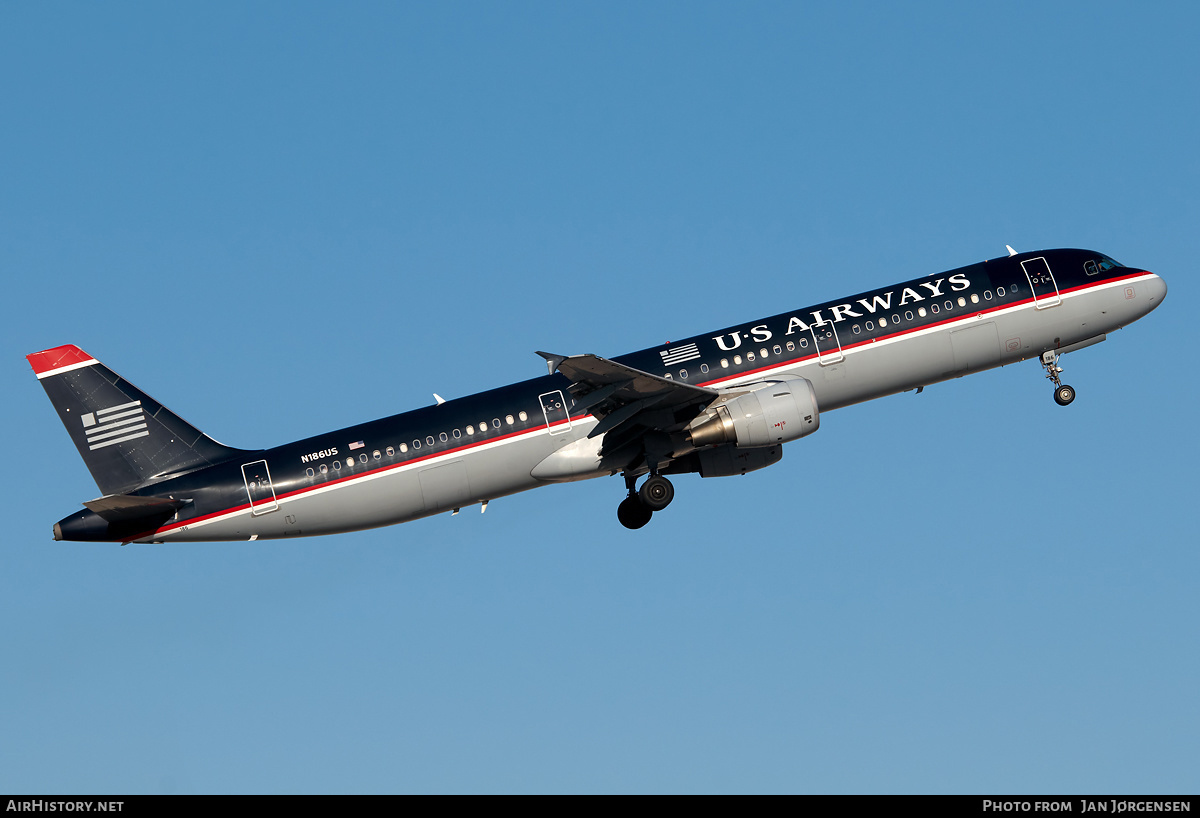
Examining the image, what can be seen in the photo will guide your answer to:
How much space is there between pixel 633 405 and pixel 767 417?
4.28 m

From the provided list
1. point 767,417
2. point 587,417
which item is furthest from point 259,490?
point 767,417

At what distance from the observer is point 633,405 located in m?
40.7

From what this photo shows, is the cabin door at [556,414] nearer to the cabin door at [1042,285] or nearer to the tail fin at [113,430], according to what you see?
the tail fin at [113,430]

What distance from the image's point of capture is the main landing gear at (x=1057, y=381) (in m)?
44.6

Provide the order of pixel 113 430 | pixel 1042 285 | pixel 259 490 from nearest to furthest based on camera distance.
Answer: pixel 259 490, pixel 113 430, pixel 1042 285

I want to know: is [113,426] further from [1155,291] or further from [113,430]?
[1155,291]

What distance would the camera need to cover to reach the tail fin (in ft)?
141

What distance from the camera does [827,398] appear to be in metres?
42.6

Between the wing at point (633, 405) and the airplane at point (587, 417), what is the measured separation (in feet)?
0.25

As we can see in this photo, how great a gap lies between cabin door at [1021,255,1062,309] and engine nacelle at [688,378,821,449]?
9480 mm

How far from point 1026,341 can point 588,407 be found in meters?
15.7

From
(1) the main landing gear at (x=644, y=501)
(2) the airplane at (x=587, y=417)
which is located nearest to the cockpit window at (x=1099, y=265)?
(2) the airplane at (x=587, y=417)

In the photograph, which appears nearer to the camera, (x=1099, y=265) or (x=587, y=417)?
(x=587, y=417)

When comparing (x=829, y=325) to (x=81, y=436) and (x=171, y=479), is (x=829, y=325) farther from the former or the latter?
(x=81, y=436)
